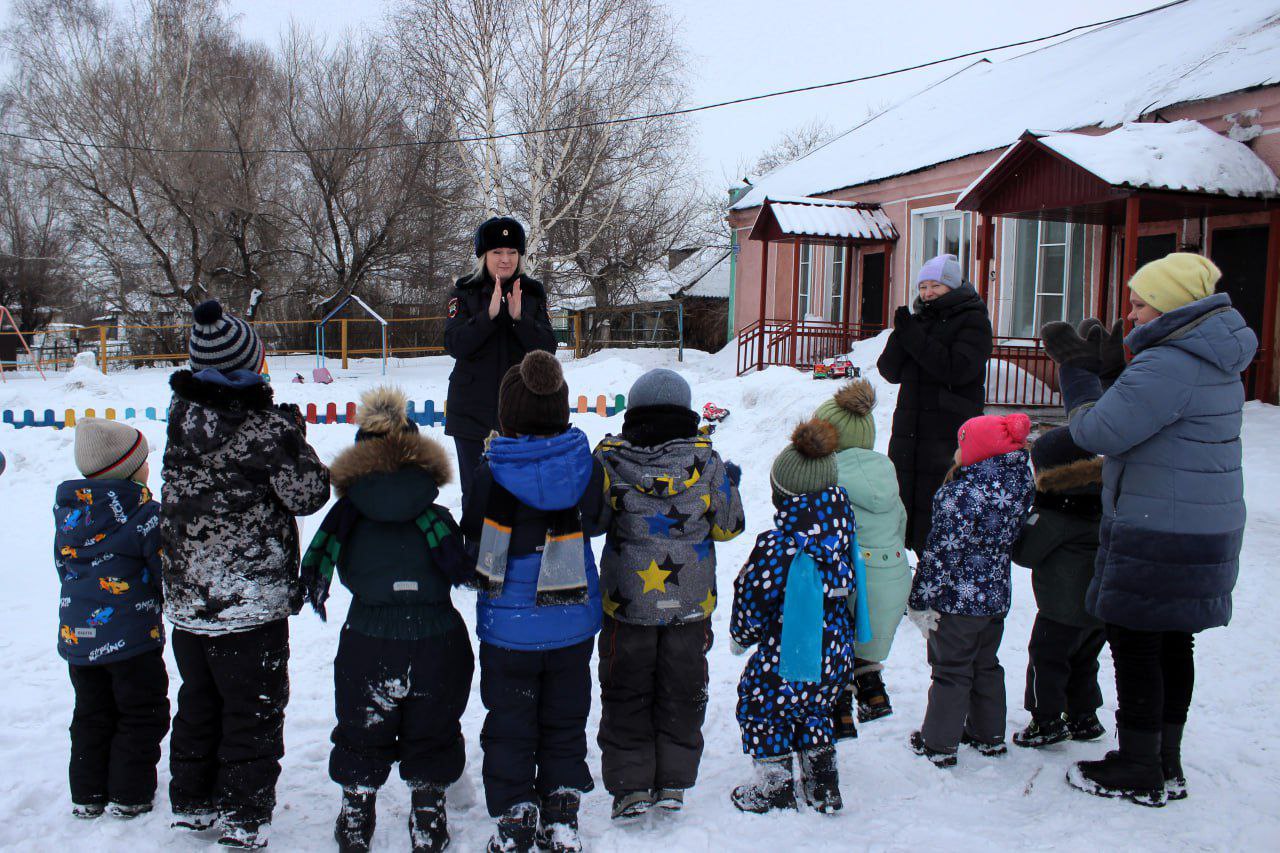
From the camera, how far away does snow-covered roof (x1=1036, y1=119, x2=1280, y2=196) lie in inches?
337

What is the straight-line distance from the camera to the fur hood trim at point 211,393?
2.66m

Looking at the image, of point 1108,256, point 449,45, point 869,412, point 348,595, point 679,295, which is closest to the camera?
point 869,412

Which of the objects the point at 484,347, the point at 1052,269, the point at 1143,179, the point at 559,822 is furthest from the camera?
the point at 1052,269

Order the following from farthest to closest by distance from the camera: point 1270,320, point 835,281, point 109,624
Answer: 1. point 835,281
2. point 1270,320
3. point 109,624

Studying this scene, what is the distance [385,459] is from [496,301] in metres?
1.55

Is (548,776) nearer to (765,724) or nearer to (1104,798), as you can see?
(765,724)

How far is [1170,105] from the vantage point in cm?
1003

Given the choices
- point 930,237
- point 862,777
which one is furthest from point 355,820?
point 930,237

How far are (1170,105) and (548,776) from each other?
10.6 m

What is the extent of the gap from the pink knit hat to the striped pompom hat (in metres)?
2.37

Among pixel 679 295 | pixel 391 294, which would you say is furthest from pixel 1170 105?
pixel 391 294

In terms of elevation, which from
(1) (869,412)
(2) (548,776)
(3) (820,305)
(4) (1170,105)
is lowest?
(2) (548,776)

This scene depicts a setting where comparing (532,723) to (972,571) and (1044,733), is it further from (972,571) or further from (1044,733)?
(1044,733)

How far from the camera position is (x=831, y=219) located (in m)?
14.4
